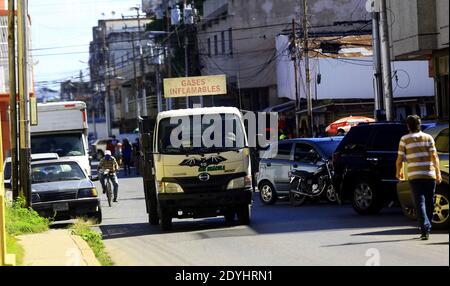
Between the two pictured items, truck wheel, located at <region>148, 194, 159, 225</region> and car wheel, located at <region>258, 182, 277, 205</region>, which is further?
car wheel, located at <region>258, 182, 277, 205</region>

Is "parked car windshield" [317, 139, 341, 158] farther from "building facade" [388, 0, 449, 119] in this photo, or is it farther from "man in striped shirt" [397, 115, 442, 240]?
"man in striped shirt" [397, 115, 442, 240]

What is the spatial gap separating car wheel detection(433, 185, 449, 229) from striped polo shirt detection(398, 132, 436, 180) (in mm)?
1410

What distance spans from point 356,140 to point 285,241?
4837 millimetres

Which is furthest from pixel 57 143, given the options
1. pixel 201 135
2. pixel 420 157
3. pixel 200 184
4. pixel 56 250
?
pixel 420 157

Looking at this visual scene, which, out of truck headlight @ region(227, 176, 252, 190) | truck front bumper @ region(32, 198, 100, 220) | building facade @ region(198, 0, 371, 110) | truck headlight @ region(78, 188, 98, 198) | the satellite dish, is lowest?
truck front bumper @ region(32, 198, 100, 220)

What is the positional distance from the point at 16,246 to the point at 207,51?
150 feet

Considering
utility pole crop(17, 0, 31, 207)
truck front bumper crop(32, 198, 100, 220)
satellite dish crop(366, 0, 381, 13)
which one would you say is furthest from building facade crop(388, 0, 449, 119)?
utility pole crop(17, 0, 31, 207)

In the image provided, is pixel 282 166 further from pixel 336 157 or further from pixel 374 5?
pixel 374 5

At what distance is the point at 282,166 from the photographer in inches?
886

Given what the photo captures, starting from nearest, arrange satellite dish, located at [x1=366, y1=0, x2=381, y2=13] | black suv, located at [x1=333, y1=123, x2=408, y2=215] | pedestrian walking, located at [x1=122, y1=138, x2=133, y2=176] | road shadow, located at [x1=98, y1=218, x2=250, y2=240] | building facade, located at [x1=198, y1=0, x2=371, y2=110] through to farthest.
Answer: road shadow, located at [x1=98, y1=218, x2=250, y2=240], black suv, located at [x1=333, y1=123, x2=408, y2=215], satellite dish, located at [x1=366, y1=0, x2=381, y2=13], pedestrian walking, located at [x1=122, y1=138, x2=133, y2=176], building facade, located at [x1=198, y1=0, x2=371, y2=110]

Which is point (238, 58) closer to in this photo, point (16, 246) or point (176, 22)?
point (176, 22)

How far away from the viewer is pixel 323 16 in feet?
172

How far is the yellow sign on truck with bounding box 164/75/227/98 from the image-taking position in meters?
33.7
